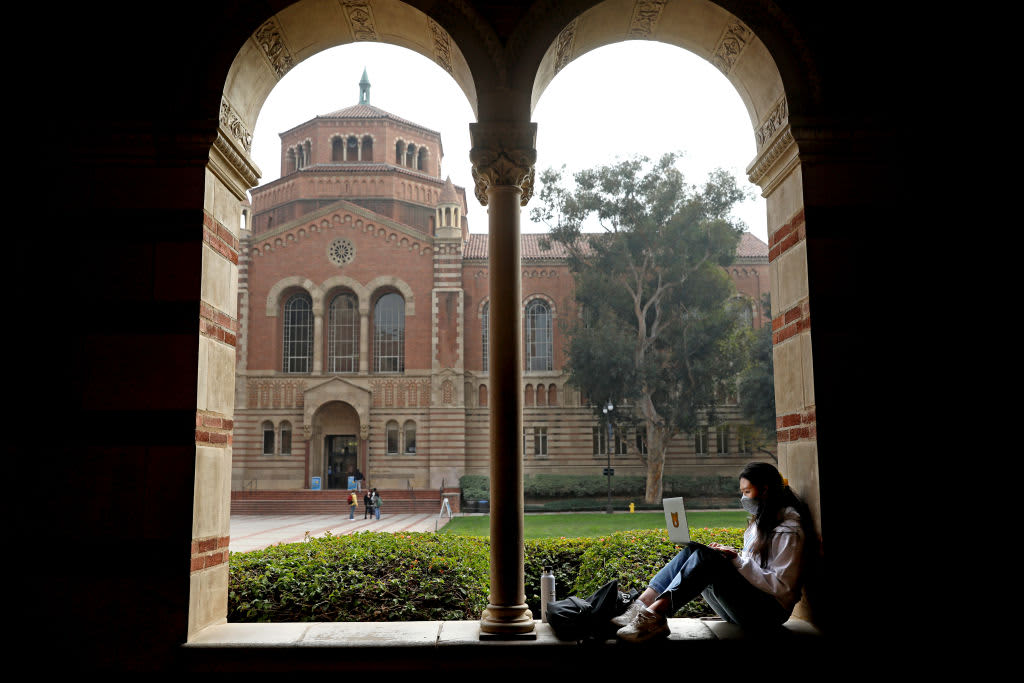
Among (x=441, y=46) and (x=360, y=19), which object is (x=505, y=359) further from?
(x=360, y=19)

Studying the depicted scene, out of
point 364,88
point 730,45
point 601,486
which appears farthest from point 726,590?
point 364,88

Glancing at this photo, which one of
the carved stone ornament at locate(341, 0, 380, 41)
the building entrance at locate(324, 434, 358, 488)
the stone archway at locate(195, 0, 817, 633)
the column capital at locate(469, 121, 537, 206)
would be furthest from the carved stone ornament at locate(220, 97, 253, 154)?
the building entrance at locate(324, 434, 358, 488)

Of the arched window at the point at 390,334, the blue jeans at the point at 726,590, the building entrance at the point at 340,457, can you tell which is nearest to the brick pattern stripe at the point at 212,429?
the blue jeans at the point at 726,590

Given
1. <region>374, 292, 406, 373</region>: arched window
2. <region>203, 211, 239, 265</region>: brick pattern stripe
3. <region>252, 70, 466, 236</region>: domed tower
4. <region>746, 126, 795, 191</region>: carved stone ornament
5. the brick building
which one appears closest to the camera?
<region>203, 211, 239, 265</region>: brick pattern stripe

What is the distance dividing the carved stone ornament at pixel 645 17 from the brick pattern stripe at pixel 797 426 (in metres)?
2.82

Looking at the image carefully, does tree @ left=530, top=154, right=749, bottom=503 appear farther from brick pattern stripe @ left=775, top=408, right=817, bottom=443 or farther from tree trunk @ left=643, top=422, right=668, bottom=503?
brick pattern stripe @ left=775, top=408, right=817, bottom=443

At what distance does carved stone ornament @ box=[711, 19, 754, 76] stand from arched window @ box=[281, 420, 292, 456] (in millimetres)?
35222

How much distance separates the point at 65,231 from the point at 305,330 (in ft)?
115

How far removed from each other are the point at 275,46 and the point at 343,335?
3425cm

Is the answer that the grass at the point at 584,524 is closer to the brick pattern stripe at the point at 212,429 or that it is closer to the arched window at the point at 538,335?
the arched window at the point at 538,335

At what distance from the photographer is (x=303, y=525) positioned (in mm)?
26297

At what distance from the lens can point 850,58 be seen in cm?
462

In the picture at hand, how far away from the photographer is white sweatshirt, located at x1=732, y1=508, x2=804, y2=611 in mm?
4082

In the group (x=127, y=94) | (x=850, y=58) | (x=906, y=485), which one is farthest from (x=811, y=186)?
(x=127, y=94)
